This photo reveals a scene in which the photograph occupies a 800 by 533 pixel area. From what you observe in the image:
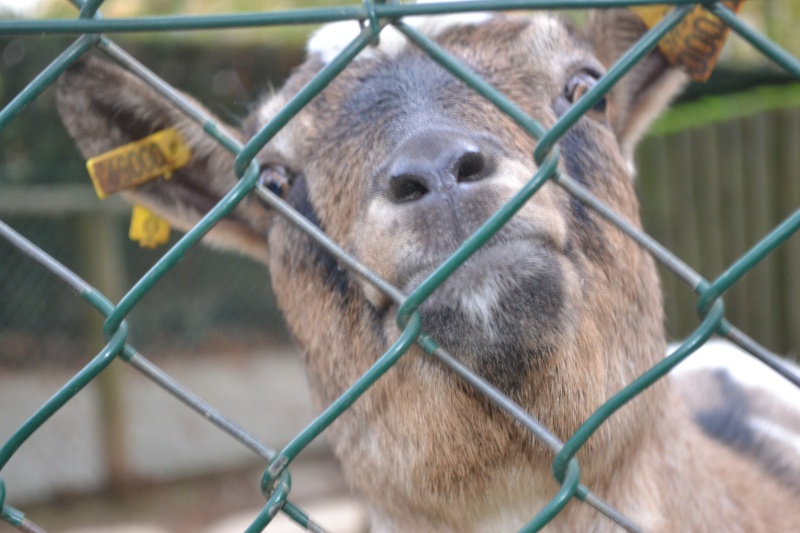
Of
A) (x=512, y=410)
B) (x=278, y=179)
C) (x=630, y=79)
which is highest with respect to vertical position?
(x=630, y=79)

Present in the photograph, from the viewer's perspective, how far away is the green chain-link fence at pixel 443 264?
4.12 feet

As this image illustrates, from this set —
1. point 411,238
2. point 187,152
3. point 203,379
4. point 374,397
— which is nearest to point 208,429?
point 203,379

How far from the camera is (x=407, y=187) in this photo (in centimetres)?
175

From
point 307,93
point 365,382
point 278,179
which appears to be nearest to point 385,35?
point 278,179

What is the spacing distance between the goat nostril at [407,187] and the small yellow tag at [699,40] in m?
0.89

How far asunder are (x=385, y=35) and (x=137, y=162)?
0.94 m

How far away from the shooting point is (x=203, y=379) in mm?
8305

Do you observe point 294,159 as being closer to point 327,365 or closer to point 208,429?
point 327,365

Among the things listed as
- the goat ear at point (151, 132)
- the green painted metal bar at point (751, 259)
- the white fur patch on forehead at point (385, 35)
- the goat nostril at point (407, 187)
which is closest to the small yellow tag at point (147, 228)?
the goat ear at point (151, 132)

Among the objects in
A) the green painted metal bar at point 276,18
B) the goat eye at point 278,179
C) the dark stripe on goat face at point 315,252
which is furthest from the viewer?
the goat eye at point 278,179

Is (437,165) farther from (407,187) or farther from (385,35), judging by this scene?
(385,35)

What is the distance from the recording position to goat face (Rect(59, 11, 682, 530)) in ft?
5.73

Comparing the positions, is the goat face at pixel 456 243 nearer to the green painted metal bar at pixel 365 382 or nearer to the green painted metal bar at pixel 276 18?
the green painted metal bar at pixel 365 382

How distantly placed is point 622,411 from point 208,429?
21.3 feet
